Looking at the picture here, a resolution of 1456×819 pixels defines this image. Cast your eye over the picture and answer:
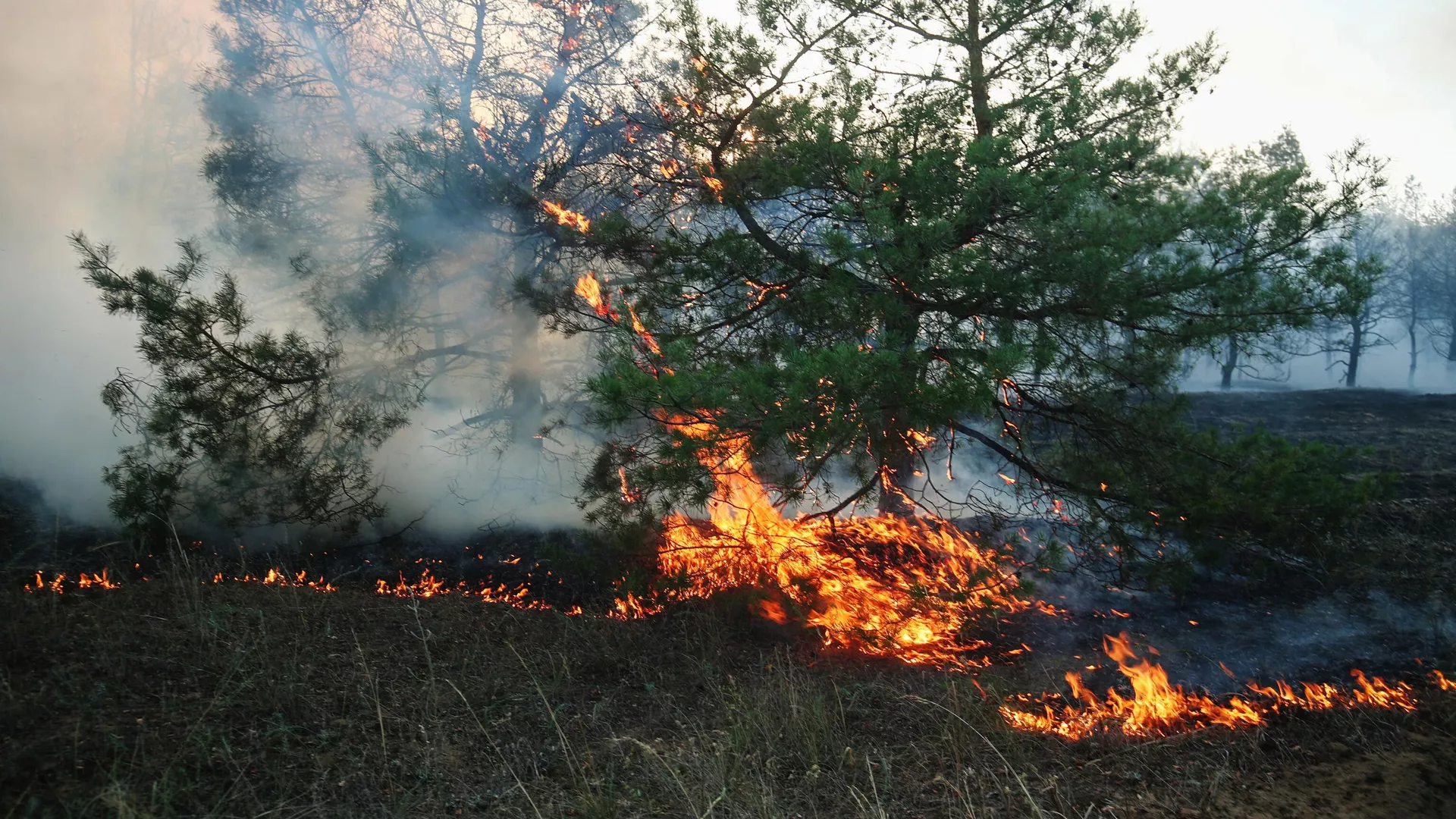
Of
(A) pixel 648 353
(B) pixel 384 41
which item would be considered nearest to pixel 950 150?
(A) pixel 648 353

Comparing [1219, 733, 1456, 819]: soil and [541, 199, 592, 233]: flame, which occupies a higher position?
[541, 199, 592, 233]: flame

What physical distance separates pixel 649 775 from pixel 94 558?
282 inches

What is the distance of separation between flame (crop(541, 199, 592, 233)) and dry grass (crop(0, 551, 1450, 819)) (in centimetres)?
441

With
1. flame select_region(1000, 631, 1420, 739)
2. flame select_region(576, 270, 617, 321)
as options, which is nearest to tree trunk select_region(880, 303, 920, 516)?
flame select_region(1000, 631, 1420, 739)

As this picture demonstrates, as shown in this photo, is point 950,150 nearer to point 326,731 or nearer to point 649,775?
point 649,775

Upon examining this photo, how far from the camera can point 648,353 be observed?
7074 mm

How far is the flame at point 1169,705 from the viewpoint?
5.54m

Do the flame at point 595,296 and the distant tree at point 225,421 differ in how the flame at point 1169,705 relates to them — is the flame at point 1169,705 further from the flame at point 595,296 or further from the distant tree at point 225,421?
the distant tree at point 225,421

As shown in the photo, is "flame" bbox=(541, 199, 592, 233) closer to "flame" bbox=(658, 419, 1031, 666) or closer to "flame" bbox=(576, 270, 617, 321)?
"flame" bbox=(576, 270, 617, 321)

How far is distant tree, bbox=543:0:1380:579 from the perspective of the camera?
621 cm

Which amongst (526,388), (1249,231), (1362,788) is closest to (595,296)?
(526,388)

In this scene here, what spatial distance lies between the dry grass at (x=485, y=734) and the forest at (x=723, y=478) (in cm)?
3

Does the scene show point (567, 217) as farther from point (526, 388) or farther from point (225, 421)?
point (225, 421)

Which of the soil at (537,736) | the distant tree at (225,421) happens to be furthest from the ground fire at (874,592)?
the distant tree at (225,421)
